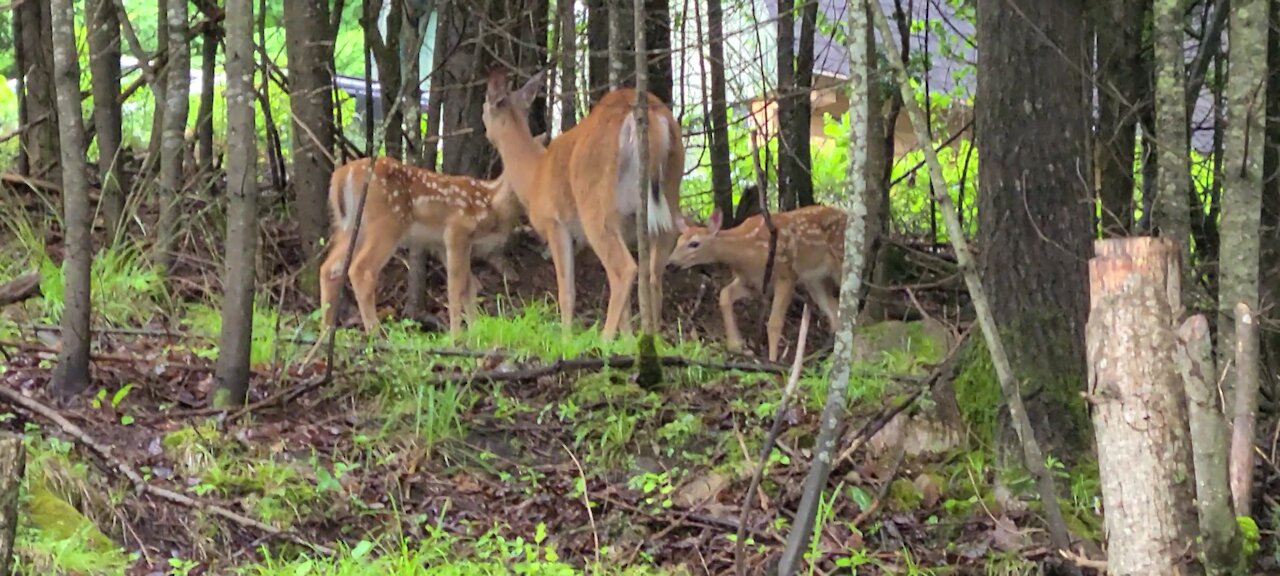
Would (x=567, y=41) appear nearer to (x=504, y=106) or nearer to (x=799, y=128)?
(x=504, y=106)

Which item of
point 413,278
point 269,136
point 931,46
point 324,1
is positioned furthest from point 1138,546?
point 931,46

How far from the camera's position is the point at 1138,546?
3408 millimetres

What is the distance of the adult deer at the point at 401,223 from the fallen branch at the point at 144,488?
299 cm

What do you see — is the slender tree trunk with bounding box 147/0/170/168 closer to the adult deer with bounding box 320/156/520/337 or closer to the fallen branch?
the adult deer with bounding box 320/156/520/337

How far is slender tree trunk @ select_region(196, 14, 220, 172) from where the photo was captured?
323 inches

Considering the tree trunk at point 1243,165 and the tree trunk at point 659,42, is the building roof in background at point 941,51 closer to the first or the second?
the tree trunk at point 659,42

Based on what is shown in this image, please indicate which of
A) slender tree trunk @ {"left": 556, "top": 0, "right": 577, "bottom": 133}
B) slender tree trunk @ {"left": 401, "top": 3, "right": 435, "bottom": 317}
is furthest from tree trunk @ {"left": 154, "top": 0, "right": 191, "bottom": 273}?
slender tree trunk @ {"left": 556, "top": 0, "right": 577, "bottom": 133}

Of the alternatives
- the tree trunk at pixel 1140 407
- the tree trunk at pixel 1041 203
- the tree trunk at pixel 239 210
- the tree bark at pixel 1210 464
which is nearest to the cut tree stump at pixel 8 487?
the tree trunk at pixel 239 210

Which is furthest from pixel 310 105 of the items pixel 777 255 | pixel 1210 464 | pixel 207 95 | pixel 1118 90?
pixel 1210 464

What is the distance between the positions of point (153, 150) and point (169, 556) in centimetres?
466

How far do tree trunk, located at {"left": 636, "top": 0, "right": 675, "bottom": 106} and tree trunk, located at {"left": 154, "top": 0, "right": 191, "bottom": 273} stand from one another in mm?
3302

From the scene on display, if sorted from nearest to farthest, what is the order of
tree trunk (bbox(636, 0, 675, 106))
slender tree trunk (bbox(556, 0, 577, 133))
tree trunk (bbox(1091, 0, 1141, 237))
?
1. tree trunk (bbox(1091, 0, 1141, 237))
2. slender tree trunk (bbox(556, 0, 577, 133))
3. tree trunk (bbox(636, 0, 675, 106))

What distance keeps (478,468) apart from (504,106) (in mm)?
3919

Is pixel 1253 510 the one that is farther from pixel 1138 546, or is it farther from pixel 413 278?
pixel 413 278
